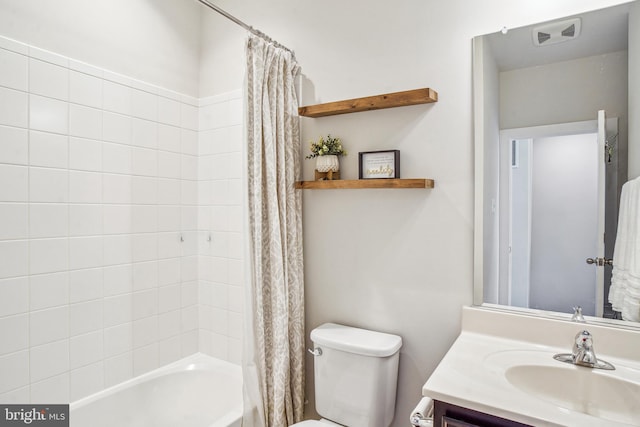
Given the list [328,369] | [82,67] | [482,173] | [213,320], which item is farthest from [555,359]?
[82,67]

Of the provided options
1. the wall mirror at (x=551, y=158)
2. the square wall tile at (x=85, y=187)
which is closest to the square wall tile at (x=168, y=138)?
the square wall tile at (x=85, y=187)

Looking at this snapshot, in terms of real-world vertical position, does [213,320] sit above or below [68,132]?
below

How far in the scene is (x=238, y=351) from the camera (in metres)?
2.24

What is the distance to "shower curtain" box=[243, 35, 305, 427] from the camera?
1726 mm

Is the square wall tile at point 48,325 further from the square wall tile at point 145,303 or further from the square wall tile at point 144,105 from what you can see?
the square wall tile at point 144,105

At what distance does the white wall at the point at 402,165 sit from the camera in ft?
5.20

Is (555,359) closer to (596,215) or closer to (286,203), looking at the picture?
(596,215)

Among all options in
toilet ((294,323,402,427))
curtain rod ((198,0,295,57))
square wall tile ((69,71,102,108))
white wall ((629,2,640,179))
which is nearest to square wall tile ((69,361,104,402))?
toilet ((294,323,402,427))

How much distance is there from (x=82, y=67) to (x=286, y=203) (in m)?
1.14

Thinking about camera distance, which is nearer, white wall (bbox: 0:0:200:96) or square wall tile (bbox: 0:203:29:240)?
square wall tile (bbox: 0:203:29:240)

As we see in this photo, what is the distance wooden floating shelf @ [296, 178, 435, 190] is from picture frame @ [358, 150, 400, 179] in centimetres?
6

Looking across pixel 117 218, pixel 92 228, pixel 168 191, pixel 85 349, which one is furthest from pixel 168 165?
pixel 85 349

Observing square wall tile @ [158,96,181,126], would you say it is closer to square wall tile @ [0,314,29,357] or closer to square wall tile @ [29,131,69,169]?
square wall tile @ [29,131,69,169]

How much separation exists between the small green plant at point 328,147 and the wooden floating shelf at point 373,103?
136mm
